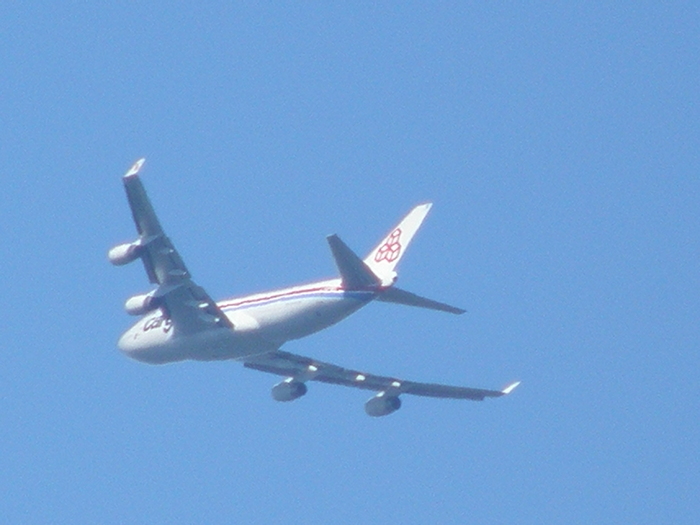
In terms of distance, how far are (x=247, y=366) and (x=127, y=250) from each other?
12643mm

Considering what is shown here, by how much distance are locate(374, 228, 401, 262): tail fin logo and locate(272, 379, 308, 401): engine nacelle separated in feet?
31.4

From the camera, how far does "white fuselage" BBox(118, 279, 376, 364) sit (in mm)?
75875

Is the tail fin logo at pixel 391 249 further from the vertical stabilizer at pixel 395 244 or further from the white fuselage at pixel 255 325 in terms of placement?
the white fuselage at pixel 255 325

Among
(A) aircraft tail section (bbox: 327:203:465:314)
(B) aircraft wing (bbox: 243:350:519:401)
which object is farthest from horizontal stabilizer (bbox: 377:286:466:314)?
(B) aircraft wing (bbox: 243:350:519:401)

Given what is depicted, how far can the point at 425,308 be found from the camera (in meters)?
75.5

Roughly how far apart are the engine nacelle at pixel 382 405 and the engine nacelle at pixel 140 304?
38.2 feet

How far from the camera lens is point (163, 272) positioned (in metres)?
76.6

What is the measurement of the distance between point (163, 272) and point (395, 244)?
9.42 meters

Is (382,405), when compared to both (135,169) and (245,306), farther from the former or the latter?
(135,169)

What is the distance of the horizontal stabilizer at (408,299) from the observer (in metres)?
74.8

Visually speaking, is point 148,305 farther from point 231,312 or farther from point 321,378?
point 321,378

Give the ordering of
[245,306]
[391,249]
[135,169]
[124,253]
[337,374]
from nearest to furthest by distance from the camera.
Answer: [135,169] < [124,253] < [391,249] < [245,306] < [337,374]

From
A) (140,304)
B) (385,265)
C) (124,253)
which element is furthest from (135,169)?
(385,265)

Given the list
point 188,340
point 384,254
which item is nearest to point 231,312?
point 188,340
